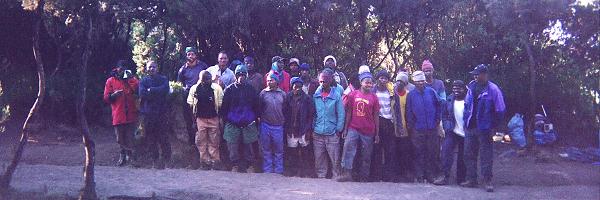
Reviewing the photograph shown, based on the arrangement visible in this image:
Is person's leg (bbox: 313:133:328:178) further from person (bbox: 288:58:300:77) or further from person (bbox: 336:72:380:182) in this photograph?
person (bbox: 288:58:300:77)

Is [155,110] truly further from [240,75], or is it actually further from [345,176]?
[345,176]

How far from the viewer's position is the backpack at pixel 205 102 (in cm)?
992

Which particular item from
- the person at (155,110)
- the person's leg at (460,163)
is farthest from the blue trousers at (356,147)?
the person at (155,110)

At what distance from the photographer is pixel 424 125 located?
9.61m

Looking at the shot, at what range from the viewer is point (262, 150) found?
1004cm

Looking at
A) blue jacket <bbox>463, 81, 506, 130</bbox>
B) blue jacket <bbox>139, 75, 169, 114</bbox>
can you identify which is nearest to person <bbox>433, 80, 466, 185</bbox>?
blue jacket <bbox>463, 81, 506, 130</bbox>

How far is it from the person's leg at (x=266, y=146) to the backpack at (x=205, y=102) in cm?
83

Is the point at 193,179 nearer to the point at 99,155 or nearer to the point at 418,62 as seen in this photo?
the point at 99,155

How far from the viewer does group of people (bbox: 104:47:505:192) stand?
9.57 meters

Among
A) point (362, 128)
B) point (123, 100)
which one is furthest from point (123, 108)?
point (362, 128)

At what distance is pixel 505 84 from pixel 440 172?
6.62 meters

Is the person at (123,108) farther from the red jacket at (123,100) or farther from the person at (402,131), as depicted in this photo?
the person at (402,131)

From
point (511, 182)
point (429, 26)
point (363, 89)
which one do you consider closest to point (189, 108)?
point (363, 89)

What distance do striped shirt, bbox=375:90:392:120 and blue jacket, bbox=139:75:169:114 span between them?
3500 millimetres
